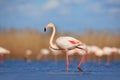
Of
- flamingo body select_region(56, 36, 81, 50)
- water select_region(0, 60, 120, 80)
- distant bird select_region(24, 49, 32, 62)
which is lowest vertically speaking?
water select_region(0, 60, 120, 80)

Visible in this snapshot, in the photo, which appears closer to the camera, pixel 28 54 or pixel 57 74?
pixel 57 74

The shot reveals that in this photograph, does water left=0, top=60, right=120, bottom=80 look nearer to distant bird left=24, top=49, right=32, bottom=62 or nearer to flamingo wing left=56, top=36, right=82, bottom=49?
flamingo wing left=56, top=36, right=82, bottom=49

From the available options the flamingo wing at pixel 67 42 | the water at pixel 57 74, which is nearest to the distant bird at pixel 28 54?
the water at pixel 57 74

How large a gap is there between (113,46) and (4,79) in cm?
A: 2614

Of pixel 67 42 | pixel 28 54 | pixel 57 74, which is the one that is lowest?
pixel 57 74

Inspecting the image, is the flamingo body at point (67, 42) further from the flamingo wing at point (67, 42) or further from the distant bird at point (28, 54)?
the distant bird at point (28, 54)

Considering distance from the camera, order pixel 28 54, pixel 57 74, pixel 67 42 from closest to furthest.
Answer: pixel 57 74
pixel 67 42
pixel 28 54

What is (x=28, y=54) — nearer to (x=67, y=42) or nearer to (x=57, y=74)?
(x=67, y=42)

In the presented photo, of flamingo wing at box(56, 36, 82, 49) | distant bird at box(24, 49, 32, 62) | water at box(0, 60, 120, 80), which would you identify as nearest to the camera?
water at box(0, 60, 120, 80)

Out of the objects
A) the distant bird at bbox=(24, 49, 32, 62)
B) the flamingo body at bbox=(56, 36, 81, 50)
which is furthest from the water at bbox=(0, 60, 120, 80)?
the distant bird at bbox=(24, 49, 32, 62)

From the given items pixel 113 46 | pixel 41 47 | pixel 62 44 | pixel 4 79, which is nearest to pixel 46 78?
pixel 4 79

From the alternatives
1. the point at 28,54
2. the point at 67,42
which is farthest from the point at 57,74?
the point at 28,54

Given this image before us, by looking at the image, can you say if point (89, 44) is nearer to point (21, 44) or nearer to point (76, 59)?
point (76, 59)

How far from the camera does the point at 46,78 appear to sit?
984cm
